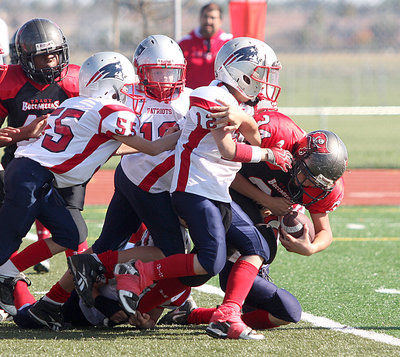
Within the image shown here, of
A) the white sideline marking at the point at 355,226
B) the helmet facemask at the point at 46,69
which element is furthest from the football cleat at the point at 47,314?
the white sideline marking at the point at 355,226

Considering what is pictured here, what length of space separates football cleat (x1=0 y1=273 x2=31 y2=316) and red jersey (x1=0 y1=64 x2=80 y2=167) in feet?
3.49

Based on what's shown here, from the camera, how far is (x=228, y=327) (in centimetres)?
396

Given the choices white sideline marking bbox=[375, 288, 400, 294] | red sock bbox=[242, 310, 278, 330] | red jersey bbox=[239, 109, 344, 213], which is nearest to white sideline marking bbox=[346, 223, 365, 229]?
white sideline marking bbox=[375, 288, 400, 294]

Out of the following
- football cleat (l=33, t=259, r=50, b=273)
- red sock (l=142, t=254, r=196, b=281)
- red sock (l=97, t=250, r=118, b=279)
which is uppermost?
red sock (l=142, t=254, r=196, b=281)

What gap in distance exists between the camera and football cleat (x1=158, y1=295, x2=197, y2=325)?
4516 millimetres

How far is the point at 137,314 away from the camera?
4.26 m

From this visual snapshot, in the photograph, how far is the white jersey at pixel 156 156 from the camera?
4426mm

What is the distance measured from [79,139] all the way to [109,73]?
475 mm

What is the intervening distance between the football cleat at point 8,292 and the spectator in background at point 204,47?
13.0ft

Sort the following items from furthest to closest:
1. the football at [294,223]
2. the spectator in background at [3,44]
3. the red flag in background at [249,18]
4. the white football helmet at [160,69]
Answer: the red flag in background at [249,18] < the spectator in background at [3,44] < the white football helmet at [160,69] < the football at [294,223]

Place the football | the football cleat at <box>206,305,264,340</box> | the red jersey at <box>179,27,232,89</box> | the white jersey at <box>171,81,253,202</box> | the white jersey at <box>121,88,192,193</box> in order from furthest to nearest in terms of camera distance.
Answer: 1. the red jersey at <box>179,27,232,89</box>
2. the white jersey at <box>121,88,192,193</box>
3. the football
4. the white jersey at <box>171,81,253,202</box>
5. the football cleat at <box>206,305,264,340</box>

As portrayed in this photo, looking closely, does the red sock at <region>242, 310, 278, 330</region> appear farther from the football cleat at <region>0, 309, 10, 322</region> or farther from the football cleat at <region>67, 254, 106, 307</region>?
A: the football cleat at <region>0, 309, 10, 322</region>

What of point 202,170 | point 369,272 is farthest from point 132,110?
point 369,272

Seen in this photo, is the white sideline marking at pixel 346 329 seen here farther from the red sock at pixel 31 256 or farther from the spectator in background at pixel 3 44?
the spectator in background at pixel 3 44
